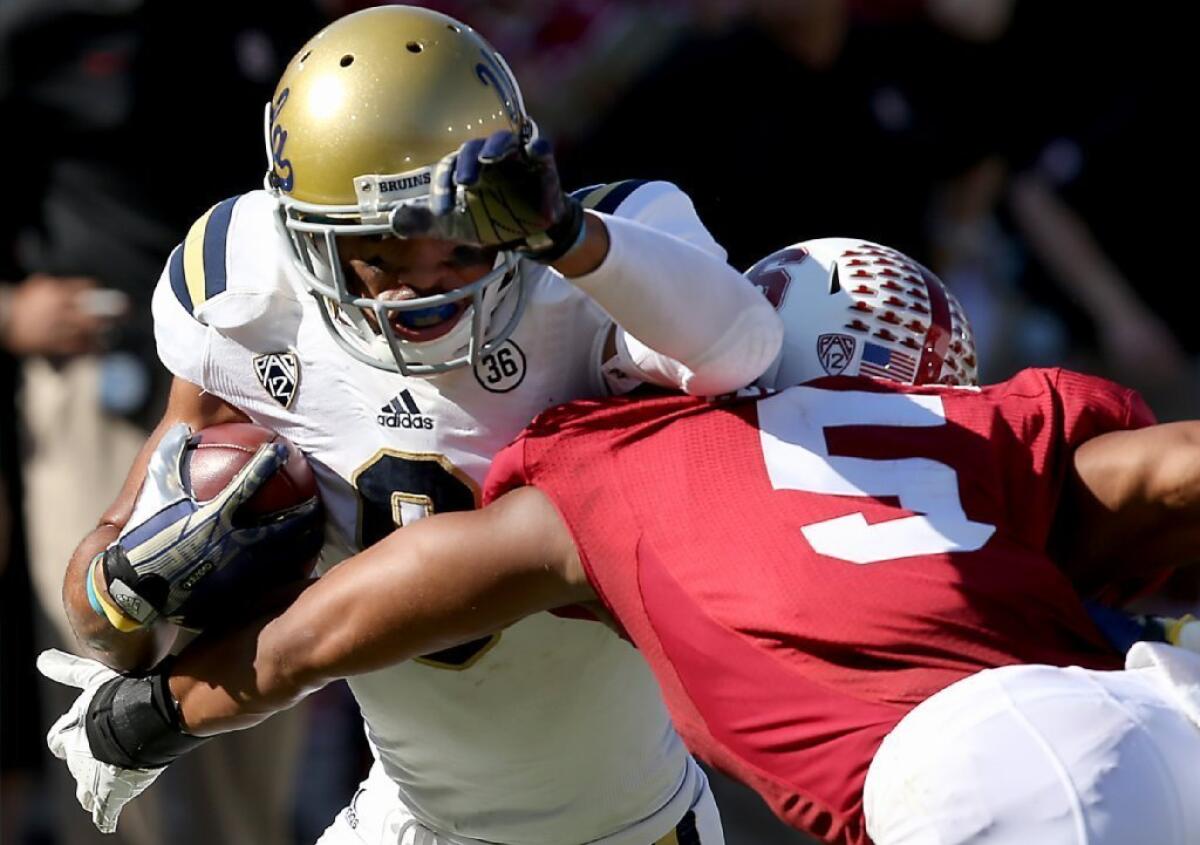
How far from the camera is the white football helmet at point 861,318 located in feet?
8.54

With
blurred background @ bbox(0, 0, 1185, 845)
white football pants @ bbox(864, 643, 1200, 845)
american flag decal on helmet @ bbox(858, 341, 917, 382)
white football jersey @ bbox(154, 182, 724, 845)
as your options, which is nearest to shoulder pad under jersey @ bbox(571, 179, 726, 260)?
white football jersey @ bbox(154, 182, 724, 845)

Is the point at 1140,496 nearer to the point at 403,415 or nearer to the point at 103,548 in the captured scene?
the point at 403,415

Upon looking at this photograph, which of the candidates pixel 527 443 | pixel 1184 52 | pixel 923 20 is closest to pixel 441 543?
pixel 527 443

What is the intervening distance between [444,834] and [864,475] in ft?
3.29

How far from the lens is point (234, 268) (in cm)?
266

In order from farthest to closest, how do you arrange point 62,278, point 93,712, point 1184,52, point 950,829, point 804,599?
point 1184,52
point 62,278
point 93,712
point 804,599
point 950,829

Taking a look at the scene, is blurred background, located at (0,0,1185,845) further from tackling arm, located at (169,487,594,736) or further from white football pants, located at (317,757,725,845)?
tackling arm, located at (169,487,594,736)

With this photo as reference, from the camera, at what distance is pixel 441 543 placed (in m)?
2.33

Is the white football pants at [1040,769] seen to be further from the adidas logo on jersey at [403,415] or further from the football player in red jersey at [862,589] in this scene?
the adidas logo on jersey at [403,415]

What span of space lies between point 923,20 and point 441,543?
2522 mm

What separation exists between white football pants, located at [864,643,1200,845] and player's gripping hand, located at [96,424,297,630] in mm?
861

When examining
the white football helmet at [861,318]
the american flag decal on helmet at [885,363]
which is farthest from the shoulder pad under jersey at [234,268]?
the american flag decal on helmet at [885,363]

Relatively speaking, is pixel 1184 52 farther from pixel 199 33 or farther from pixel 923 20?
pixel 199 33

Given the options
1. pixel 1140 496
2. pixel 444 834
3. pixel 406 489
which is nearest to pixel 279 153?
pixel 406 489
